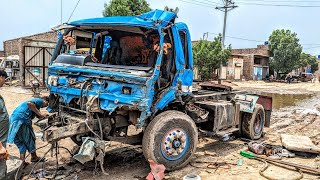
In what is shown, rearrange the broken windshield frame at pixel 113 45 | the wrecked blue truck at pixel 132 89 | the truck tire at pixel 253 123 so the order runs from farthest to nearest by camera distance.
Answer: the truck tire at pixel 253 123, the broken windshield frame at pixel 113 45, the wrecked blue truck at pixel 132 89

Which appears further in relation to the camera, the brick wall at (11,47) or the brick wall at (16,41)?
the brick wall at (11,47)

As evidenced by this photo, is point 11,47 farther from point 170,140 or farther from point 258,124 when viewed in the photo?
point 170,140

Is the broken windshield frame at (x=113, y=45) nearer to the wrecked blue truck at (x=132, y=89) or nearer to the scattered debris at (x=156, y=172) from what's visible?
the wrecked blue truck at (x=132, y=89)

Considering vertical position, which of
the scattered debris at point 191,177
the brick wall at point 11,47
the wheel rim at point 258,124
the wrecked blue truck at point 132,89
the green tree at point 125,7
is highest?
the green tree at point 125,7

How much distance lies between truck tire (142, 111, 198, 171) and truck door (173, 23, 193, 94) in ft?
2.06

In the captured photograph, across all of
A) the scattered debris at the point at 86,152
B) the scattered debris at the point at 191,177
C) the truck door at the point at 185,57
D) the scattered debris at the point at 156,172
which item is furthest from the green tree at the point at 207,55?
the scattered debris at the point at 86,152

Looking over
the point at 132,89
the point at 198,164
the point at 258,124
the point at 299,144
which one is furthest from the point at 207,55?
the point at 132,89

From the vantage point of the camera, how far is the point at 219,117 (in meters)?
6.93

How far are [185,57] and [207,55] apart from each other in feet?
83.4

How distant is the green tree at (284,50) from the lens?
4691cm

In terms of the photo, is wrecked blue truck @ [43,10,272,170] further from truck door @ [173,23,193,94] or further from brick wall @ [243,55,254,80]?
brick wall @ [243,55,254,80]

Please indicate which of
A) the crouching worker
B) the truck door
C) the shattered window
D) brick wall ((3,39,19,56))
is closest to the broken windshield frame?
the shattered window

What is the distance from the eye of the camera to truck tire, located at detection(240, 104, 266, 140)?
848 cm

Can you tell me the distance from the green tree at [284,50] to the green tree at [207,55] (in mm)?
18729
